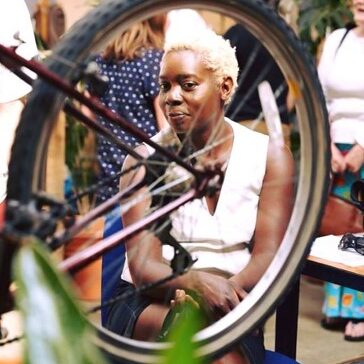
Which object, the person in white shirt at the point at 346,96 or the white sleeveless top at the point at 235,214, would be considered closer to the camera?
the white sleeveless top at the point at 235,214

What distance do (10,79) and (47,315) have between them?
116 centimetres

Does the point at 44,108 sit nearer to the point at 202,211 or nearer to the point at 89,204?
the point at 89,204

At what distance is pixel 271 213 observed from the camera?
5.91ft

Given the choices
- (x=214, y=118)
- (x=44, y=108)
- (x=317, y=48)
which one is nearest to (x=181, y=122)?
(x=214, y=118)

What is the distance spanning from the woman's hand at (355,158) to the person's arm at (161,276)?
1897mm

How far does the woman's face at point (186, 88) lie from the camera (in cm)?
186

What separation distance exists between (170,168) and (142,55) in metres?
1.48

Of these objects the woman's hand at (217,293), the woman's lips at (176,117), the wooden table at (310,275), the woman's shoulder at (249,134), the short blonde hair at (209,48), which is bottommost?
the wooden table at (310,275)

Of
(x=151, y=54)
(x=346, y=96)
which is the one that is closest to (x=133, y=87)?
(x=151, y=54)

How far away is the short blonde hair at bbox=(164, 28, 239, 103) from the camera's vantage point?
1902 millimetres

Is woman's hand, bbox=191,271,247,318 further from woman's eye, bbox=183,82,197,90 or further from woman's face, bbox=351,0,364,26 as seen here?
woman's face, bbox=351,0,364,26

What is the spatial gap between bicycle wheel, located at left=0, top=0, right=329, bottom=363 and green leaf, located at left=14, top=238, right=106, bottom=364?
1.45ft

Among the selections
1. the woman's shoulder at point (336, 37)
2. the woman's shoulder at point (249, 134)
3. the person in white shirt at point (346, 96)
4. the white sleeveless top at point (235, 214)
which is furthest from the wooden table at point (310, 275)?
the woman's shoulder at point (336, 37)

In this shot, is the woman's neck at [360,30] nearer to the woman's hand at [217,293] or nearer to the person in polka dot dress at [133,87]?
the person in polka dot dress at [133,87]
